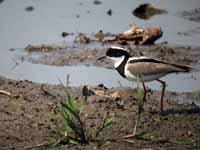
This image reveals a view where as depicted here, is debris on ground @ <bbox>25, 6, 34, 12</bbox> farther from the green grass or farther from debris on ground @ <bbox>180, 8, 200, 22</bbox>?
the green grass

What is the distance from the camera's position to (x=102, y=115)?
359 inches

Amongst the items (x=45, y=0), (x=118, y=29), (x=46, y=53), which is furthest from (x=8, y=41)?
(x=45, y=0)

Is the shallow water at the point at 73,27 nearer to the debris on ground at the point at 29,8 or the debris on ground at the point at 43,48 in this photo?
the debris on ground at the point at 29,8

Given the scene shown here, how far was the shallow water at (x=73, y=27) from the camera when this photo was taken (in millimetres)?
11359

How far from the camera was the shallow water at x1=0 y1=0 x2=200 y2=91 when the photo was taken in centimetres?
1136

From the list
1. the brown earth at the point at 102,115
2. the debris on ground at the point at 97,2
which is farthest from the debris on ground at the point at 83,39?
the debris on ground at the point at 97,2

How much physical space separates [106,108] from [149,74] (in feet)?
2.28

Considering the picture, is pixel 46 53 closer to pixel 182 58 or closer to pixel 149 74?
pixel 182 58

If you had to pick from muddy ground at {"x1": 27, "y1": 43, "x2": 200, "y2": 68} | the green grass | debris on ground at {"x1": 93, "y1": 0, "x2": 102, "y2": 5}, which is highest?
debris on ground at {"x1": 93, "y1": 0, "x2": 102, "y2": 5}

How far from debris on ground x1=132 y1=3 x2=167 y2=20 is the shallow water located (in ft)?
0.57

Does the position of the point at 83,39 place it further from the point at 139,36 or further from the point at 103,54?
the point at 103,54

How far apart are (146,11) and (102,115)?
7.91m

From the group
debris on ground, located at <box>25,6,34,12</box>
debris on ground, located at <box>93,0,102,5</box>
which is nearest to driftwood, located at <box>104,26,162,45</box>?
debris on ground, located at <box>25,6,34,12</box>

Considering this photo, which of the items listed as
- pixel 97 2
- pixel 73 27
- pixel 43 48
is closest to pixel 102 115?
pixel 43 48
